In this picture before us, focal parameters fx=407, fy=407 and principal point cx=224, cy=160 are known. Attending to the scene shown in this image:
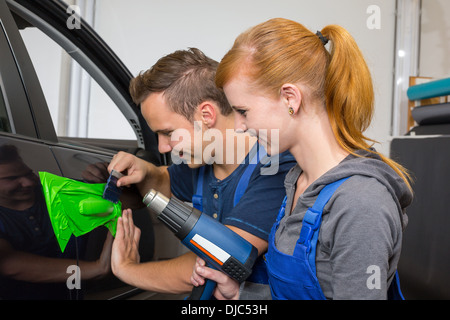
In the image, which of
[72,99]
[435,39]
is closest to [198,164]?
[72,99]

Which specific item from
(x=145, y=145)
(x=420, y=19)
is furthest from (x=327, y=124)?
(x=420, y=19)

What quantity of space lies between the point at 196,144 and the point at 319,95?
1.62ft

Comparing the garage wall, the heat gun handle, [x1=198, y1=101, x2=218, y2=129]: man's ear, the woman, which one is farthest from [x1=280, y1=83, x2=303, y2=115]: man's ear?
the garage wall

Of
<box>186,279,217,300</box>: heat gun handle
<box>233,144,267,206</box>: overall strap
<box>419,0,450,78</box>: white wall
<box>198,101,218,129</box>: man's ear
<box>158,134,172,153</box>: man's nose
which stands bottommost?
<box>186,279,217,300</box>: heat gun handle

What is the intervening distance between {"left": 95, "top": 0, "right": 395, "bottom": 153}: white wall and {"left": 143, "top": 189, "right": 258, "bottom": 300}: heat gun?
414 centimetres

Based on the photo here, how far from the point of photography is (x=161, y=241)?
150 cm

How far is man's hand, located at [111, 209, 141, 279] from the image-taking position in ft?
3.87

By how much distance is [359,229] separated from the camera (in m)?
0.81

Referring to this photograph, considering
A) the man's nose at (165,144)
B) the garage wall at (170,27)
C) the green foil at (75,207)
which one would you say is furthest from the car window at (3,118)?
the garage wall at (170,27)

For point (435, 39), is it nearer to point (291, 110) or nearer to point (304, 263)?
point (291, 110)

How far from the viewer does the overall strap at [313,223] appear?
892 mm

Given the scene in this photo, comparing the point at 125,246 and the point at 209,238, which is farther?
the point at 125,246

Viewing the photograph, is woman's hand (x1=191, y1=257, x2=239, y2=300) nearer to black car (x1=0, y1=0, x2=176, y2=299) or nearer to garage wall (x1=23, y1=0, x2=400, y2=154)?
black car (x1=0, y1=0, x2=176, y2=299)

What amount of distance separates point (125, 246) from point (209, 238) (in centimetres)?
30
